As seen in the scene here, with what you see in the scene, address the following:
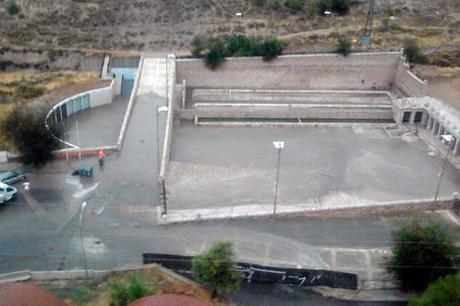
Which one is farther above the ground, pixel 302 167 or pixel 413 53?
pixel 413 53

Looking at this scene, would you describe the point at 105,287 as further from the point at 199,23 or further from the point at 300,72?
the point at 199,23

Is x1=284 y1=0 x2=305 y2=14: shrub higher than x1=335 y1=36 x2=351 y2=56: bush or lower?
higher

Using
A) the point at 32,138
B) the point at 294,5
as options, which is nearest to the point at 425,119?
the point at 294,5

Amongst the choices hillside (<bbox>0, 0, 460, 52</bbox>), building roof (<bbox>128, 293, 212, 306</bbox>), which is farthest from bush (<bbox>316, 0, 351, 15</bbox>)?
building roof (<bbox>128, 293, 212, 306</bbox>)

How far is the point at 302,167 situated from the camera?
2645cm

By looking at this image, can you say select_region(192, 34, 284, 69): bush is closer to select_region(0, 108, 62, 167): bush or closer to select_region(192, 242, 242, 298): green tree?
select_region(0, 108, 62, 167): bush

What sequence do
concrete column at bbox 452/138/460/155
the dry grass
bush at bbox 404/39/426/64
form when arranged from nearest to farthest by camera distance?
1. the dry grass
2. concrete column at bbox 452/138/460/155
3. bush at bbox 404/39/426/64

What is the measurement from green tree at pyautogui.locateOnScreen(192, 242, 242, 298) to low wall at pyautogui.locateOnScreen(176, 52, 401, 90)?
21.4 metres

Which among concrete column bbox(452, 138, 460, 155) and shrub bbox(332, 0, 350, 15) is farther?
shrub bbox(332, 0, 350, 15)

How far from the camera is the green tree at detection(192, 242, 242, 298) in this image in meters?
16.7

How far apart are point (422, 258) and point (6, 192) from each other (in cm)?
1591

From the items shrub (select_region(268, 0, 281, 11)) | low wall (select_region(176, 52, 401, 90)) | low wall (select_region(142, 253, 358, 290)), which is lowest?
low wall (select_region(142, 253, 358, 290))

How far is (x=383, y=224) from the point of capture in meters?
21.7

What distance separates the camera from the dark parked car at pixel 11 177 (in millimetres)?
21953
